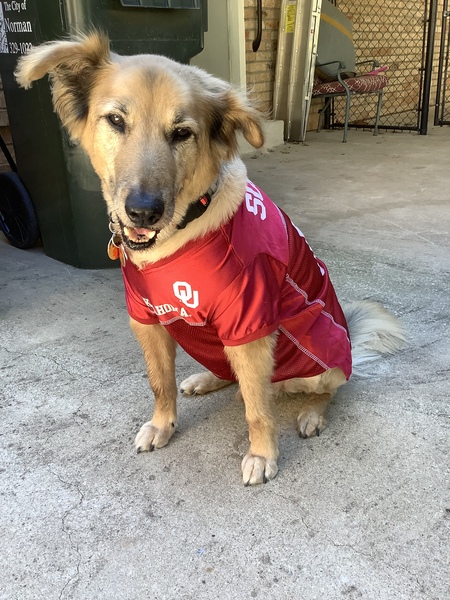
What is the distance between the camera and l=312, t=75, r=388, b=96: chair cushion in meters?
7.64

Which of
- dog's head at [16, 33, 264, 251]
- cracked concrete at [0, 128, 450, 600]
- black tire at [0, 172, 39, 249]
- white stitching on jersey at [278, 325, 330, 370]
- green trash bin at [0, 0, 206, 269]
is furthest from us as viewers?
black tire at [0, 172, 39, 249]

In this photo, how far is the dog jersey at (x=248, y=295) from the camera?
1.70 metres

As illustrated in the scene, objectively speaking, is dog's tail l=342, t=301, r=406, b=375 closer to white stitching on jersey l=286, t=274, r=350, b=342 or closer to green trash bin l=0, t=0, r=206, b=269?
white stitching on jersey l=286, t=274, r=350, b=342

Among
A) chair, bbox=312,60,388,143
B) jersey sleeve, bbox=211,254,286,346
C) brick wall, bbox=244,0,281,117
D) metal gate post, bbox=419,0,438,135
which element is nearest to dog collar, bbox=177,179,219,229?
jersey sleeve, bbox=211,254,286,346

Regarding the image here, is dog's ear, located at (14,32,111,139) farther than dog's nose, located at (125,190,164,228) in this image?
Yes

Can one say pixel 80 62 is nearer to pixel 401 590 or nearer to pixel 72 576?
pixel 72 576

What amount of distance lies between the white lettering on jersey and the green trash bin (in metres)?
1.72

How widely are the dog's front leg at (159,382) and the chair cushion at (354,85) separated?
6590 millimetres

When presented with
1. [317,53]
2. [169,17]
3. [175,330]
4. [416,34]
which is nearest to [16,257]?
[169,17]

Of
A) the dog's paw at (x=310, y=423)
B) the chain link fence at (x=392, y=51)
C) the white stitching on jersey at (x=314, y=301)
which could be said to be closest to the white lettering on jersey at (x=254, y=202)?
the white stitching on jersey at (x=314, y=301)

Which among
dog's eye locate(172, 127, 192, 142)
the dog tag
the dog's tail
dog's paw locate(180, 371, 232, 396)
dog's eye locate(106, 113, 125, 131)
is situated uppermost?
dog's eye locate(106, 113, 125, 131)

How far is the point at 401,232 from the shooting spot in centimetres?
418

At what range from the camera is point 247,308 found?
1720 mm

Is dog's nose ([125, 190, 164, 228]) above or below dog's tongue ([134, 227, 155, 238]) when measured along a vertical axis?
above
